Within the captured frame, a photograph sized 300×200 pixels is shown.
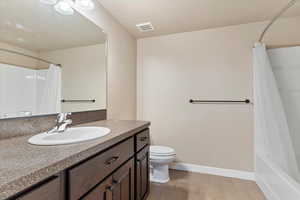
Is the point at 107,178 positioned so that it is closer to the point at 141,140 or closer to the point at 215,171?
the point at 141,140

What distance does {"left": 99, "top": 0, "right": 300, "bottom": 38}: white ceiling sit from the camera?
5.55 ft

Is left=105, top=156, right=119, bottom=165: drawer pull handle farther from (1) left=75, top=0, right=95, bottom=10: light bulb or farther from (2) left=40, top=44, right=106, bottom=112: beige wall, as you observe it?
(1) left=75, top=0, right=95, bottom=10: light bulb

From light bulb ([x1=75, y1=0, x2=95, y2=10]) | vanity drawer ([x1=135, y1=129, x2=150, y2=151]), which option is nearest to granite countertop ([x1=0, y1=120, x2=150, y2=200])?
vanity drawer ([x1=135, y1=129, x2=150, y2=151])

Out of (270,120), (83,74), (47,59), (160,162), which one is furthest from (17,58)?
(270,120)

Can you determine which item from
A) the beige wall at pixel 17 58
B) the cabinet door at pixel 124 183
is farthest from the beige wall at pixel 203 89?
the beige wall at pixel 17 58

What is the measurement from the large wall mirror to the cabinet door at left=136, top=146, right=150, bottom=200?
730 millimetres

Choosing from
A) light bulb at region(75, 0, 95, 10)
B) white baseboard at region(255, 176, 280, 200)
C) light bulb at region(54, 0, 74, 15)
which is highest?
light bulb at region(75, 0, 95, 10)

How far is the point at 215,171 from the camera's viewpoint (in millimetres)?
2201

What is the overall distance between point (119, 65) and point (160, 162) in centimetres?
137

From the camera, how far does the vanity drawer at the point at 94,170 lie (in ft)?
2.17

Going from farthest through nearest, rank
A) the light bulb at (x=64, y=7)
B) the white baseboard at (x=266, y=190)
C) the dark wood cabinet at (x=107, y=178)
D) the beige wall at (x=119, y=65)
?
the beige wall at (x=119, y=65) → the white baseboard at (x=266, y=190) → the light bulb at (x=64, y=7) → the dark wood cabinet at (x=107, y=178)

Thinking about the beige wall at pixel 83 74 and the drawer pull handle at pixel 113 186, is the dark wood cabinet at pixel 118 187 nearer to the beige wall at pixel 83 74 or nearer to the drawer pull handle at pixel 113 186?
the drawer pull handle at pixel 113 186

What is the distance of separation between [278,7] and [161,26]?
138 centimetres

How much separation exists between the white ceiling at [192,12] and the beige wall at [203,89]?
19 centimetres
